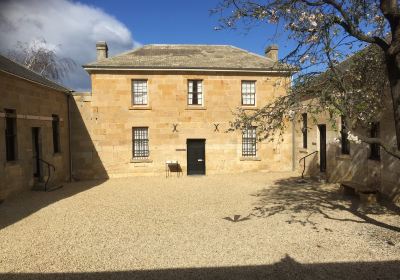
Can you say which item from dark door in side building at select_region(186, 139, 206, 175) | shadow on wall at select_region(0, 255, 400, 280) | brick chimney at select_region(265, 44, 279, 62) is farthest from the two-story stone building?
shadow on wall at select_region(0, 255, 400, 280)

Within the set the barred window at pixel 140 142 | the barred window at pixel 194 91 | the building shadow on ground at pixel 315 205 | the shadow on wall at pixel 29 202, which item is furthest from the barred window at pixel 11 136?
the building shadow on ground at pixel 315 205

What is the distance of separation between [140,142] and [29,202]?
7947mm

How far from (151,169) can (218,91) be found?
6290 mm

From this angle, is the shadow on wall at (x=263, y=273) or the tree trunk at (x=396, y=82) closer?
the shadow on wall at (x=263, y=273)

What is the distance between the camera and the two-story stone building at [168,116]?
61.5 ft

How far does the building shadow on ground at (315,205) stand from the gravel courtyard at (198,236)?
0.04 metres

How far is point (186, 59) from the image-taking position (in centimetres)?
1986

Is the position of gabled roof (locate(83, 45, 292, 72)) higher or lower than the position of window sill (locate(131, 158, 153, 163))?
higher

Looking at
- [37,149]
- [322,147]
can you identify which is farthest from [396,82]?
[37,149]

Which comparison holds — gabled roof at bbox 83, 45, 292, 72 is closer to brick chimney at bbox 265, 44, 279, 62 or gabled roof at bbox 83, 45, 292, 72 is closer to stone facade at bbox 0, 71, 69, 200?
brick chimney at bbox 265, 44, 279, 62

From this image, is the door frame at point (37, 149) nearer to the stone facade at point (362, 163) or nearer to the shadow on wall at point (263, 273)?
the shadow on wall at point (263, 273)

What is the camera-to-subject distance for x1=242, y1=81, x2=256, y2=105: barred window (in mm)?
20000

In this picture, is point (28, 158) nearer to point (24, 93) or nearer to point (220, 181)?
point (24, 93)

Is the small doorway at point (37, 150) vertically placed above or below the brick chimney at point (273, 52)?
below
